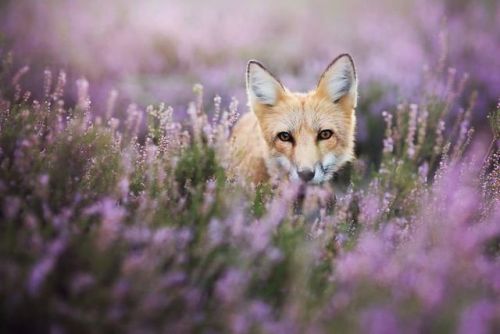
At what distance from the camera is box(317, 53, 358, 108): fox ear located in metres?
4.33

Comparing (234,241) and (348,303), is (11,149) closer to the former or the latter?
(234,241)

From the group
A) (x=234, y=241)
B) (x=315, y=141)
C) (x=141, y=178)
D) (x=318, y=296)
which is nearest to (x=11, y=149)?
(x=141, y=178)

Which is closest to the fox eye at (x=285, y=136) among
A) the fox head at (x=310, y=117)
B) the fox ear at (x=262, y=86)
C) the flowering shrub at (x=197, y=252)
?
the fox head at (x=310, y=117)

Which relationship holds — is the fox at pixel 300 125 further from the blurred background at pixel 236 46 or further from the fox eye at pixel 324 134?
the blurred background at pixel 236 46

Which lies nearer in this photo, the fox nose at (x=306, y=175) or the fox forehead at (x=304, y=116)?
the fox nose at (x=306, y=175)

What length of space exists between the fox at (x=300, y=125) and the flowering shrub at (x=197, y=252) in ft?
1.77

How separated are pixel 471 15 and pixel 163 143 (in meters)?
7.74

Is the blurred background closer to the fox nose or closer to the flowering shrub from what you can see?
the fox nose

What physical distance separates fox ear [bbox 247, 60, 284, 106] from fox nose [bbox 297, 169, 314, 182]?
0.86 m

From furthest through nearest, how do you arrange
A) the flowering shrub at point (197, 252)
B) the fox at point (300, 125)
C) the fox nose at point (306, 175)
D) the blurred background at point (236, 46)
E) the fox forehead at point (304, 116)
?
the blurred background at point (236, 46), the fox forehead at point (304, 116), the fox at point (300, 125), the fox nose at point (306, 175), the flowering shrub at point (197, 252)

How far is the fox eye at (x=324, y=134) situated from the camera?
427 centimetres

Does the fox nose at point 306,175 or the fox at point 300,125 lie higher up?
the fox at point 300,125

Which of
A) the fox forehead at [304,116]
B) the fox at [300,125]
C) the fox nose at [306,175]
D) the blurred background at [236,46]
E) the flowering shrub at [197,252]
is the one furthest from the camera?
the blurred background at [236,46]

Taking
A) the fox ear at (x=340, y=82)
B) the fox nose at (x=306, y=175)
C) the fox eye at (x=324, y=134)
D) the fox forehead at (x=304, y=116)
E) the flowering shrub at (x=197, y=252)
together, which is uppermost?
the fox ear at (x=340, y=82)
